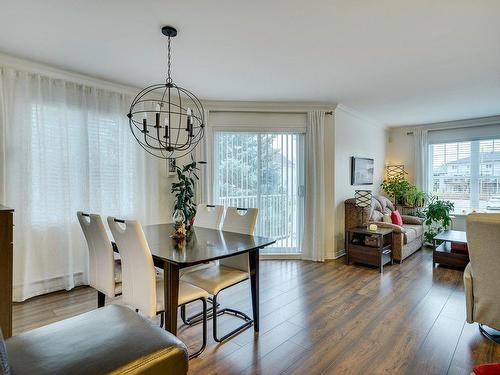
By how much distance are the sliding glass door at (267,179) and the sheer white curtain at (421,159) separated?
312cm

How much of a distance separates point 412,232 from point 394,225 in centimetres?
60

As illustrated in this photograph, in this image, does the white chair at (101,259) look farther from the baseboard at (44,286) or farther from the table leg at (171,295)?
the baseboard at (44,286)

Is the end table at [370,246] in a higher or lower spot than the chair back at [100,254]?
lower

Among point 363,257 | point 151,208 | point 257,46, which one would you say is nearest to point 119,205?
point 151,208

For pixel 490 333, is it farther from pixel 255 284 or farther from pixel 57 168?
pixel 57 168

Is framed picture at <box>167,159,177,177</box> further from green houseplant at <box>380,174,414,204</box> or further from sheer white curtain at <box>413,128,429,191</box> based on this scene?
sheer white curtain at <box>413,128,429,191</box>

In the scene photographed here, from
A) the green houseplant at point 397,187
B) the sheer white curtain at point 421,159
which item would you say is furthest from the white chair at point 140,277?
the sheer white curtain at point 421,159

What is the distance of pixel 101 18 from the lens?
2188 mm

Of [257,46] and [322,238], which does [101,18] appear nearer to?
[257,46]

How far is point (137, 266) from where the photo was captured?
6.31 feet

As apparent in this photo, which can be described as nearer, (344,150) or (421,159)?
(344,150)

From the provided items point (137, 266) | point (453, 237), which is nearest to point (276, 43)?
point (137, 266)

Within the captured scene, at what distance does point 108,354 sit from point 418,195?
20.4 ft

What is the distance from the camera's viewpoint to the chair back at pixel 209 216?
308cm
